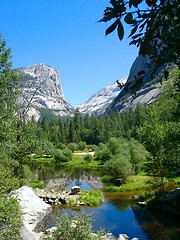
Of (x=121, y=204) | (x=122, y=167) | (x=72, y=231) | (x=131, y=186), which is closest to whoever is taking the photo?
(x=72, y=231)

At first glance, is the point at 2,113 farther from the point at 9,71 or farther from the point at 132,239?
the point at 132,239

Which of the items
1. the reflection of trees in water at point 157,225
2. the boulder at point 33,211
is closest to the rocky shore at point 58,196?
the boulder at point 33,211

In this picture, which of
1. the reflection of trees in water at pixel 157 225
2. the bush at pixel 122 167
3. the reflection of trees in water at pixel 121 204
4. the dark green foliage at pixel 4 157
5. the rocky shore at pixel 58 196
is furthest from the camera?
the bush at pixel 122 167

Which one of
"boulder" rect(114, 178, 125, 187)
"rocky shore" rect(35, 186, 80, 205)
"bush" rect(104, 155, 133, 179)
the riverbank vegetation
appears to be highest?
the riverbank vegetation

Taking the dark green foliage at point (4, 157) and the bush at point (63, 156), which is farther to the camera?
the bush at point (63, 156)

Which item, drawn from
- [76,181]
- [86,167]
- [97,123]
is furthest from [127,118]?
[76,181]

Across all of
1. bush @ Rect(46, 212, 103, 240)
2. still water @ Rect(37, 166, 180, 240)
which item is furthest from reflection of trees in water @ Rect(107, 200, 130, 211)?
bush @ Rect(46, 212, 103, 240)

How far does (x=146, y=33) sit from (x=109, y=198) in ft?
99.1

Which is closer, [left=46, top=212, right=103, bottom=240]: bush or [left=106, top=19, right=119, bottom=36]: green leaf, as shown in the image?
[left=106, top=19, right=119, bottom=36]: green leaf

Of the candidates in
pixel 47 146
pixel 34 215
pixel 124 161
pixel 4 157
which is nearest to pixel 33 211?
pixel 34 215

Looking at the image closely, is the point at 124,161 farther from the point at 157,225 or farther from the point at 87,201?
the point at 157,225

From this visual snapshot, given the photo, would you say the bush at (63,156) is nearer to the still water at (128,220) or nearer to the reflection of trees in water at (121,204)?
the still water at (128,220)

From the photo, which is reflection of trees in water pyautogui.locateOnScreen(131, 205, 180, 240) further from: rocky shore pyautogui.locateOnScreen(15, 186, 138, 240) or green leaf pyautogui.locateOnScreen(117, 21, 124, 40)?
green leaf pyautogui.locateOnScreen(117, 21, 124, 40)

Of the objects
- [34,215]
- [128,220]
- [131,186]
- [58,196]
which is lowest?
[128,220]
